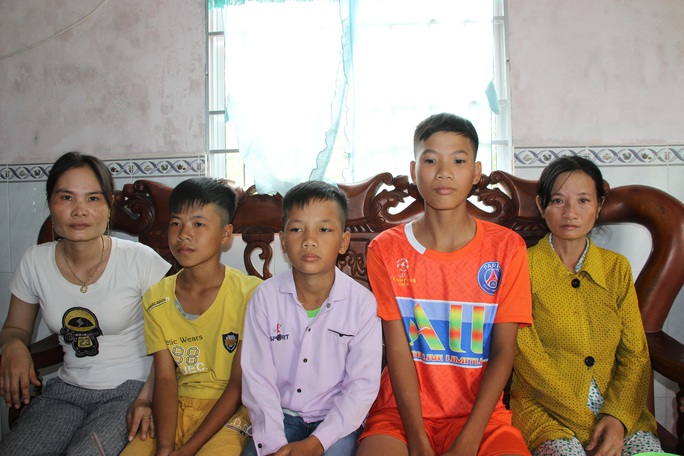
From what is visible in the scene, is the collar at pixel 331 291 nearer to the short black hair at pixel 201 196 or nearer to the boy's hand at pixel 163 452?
the short black hair at pixel 201 196

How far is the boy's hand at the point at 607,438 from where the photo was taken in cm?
143

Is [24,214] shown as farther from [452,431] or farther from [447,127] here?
[452,431]

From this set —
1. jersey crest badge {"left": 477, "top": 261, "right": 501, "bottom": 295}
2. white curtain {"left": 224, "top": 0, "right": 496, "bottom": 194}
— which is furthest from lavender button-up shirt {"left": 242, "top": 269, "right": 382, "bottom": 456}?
white curtain {"left": 224, "top": 0, "right": 496, "bottom": 194}

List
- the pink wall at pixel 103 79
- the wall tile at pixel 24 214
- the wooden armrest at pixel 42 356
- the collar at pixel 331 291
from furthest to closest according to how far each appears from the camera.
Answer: the wall tile at pixel 24 214 < the pink wall at pixel 103 79 < the wooden armrest at pixel 42 356 < the collar at pixel 331 291

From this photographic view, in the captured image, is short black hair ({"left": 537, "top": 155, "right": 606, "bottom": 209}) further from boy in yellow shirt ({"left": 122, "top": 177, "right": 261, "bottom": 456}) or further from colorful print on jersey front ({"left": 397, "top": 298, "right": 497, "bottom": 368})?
boy in yellow shirt ({"left": 122, "top": 177, "right": 261, "bottom": 456})

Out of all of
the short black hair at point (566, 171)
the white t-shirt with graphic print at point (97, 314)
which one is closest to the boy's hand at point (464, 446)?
the short black hair at point (566, 171)

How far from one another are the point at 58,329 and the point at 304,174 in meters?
1.10

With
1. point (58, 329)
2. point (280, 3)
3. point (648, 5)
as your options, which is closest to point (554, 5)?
point (648, 5)

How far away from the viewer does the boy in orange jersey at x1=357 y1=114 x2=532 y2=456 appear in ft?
4.92

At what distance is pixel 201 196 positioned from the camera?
168cm

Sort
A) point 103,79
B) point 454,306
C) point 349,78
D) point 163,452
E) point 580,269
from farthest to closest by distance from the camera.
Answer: point 103,79 → point 349,78 → point 580,269 → point 454,306 → point 163,452

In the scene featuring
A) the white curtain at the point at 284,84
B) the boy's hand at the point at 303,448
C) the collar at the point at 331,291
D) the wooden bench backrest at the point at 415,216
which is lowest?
the boy's hand at the point at 303,448

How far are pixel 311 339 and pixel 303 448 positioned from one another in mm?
306

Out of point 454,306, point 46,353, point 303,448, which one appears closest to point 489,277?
point 454,306
